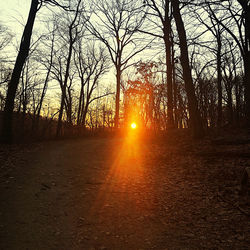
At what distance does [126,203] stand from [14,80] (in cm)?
977

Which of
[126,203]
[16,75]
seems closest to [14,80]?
[16,75]

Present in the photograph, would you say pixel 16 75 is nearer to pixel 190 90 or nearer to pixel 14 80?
pixel 14 80

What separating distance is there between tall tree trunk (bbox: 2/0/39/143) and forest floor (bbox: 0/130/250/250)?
9.86 ft

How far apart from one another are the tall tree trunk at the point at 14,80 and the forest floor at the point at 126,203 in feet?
9.86

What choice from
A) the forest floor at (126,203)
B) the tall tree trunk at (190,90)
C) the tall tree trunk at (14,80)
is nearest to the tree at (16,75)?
the tall tree trunk at (14,80)

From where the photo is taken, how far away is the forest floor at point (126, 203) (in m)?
3.09

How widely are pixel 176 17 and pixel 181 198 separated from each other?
975 cm

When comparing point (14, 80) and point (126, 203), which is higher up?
point (14, 80)

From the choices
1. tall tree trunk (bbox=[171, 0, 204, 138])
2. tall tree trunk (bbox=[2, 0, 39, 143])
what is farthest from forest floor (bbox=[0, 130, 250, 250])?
tall tree trunk (bbox=[2, 0, 39, 143])

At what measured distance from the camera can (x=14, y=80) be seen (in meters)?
10.9

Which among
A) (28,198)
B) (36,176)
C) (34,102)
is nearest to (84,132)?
(34,102)

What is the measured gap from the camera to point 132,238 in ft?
10.4

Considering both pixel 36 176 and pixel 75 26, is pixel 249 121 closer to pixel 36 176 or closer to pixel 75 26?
pixel 36 176

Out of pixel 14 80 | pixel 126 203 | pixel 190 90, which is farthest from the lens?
pixel 14 80
